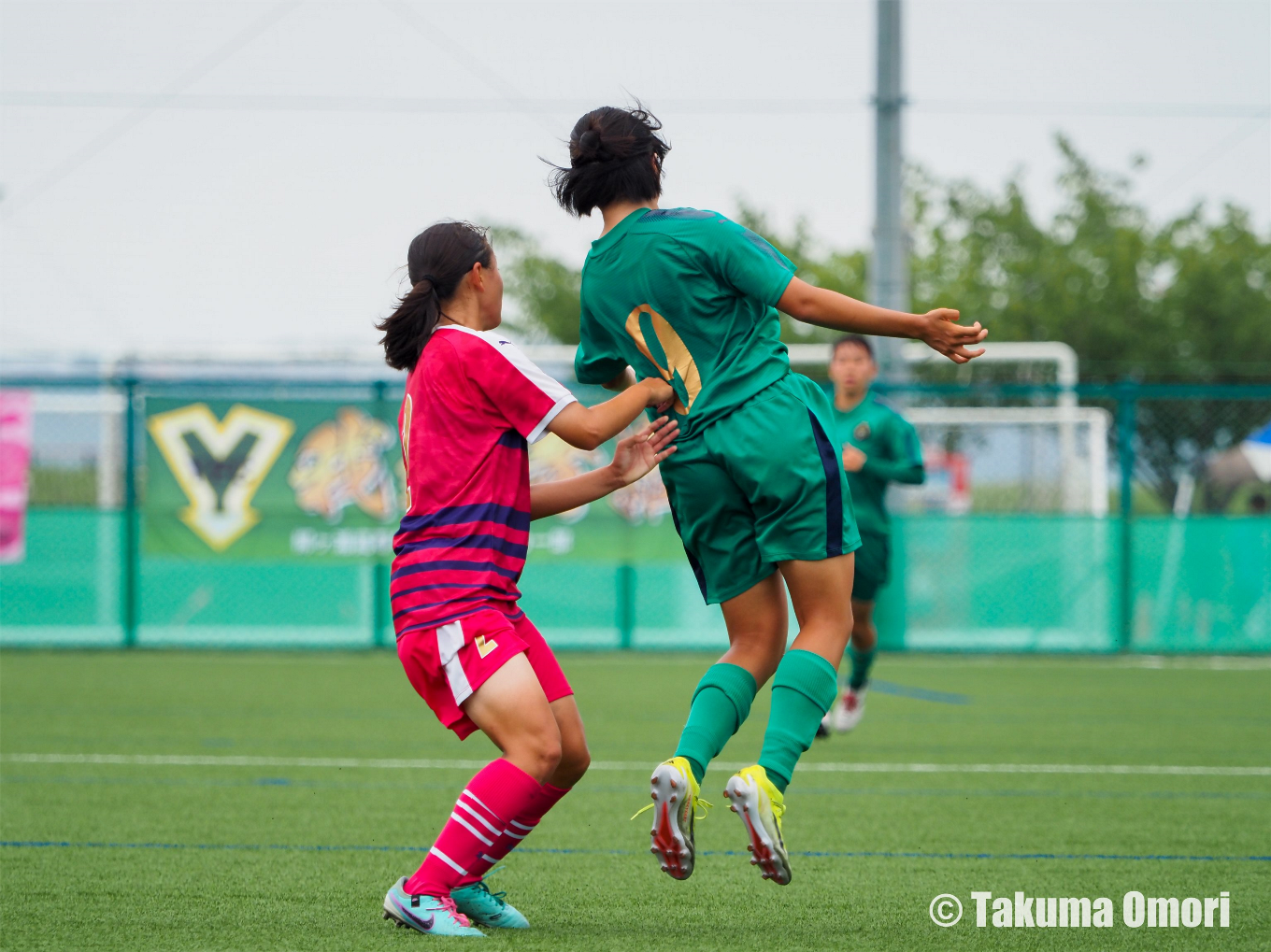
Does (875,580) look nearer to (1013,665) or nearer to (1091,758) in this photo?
(1091,758)

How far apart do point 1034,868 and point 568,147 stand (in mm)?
2273

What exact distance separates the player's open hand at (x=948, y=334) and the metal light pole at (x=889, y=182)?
9438 millimetres

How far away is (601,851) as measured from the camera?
4.19m

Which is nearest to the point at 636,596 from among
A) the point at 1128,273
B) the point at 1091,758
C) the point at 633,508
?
the point at 633,508

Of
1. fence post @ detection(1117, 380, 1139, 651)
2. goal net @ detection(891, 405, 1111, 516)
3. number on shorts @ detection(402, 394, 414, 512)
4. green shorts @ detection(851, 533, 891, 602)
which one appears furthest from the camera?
goal net @ detection(891, 405, 1111, 516)

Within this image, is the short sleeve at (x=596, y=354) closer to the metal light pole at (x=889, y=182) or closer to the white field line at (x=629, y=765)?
the white field line at (x=629, y=765)

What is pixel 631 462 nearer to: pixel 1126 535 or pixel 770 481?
pixel 770 481

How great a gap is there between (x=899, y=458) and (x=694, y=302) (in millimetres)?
3945

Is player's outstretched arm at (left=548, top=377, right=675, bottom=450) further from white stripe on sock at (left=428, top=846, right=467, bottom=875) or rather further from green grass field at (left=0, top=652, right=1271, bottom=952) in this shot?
green grass field at (left=0, top=652, right=1271, bottom=952)

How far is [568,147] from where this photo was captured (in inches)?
134

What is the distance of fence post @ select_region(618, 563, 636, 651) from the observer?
11.7 meters

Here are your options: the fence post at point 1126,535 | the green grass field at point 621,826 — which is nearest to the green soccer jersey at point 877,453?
the green grass field at point 621,826

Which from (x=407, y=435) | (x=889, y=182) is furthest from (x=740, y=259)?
(x=889, y=182)

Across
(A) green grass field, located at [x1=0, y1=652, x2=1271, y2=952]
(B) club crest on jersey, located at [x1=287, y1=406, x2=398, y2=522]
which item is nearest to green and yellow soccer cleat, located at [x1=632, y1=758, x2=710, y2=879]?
(A) green grass field, located at [x1=0, y1=652, x2=1271, y2=952]
